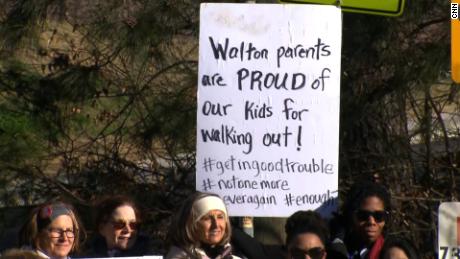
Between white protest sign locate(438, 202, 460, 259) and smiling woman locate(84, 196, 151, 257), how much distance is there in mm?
1244

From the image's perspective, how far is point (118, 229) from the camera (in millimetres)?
4992

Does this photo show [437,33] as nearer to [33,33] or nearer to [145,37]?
[145,37]

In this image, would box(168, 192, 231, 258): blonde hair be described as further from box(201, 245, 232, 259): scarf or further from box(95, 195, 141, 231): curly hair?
box(95, 195, 141, 231): curly hair

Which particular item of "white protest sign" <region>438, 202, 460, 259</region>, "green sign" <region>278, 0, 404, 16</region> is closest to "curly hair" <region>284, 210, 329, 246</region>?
"white protest sign" <region>438, 202, 460, 259</region>

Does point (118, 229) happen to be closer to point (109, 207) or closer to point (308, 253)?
point (109, 207)

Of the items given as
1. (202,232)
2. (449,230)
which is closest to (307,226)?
(202,232)

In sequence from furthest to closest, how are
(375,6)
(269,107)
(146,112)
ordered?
(146,112) < (375,6) < (269,107)

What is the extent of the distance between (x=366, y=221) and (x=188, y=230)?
84cm

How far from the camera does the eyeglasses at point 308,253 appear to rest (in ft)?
16.0

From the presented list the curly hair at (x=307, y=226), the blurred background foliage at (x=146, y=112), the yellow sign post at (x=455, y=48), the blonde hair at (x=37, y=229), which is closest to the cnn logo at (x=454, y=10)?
the yellow sign post at (x=455, y=48)

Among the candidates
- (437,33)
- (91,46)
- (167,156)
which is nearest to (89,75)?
(91,46)

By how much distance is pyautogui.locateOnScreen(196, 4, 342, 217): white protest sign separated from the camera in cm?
527

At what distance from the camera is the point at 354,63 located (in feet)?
21.3

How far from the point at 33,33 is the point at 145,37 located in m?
0.73
